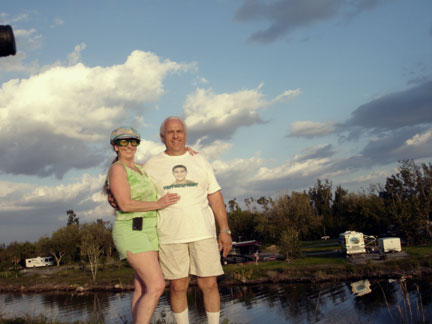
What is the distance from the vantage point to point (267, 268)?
3584cm

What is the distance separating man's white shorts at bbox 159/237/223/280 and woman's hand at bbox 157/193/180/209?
43 centimetres

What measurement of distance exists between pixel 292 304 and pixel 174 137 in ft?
74.9

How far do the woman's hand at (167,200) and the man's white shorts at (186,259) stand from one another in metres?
0.43

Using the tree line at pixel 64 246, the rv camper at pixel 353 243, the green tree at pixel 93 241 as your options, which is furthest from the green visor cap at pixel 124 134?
Result: the tree line at pixel 64 246

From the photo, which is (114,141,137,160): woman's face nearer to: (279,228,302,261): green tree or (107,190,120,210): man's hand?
(107,190,120,210): man's hand

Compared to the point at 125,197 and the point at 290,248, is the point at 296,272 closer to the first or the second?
the point at 290,248

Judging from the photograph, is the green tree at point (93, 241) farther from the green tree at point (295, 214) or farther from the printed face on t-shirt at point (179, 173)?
the printed face on t-shirt at point (179, 173)

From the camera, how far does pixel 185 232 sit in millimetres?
3996

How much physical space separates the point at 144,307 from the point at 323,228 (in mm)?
60537

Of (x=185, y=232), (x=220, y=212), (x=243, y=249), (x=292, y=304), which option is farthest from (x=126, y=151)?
(x=243, y=249)

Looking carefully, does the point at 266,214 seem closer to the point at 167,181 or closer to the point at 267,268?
the point at 267,268

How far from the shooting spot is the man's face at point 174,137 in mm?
4309

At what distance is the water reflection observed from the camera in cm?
2127

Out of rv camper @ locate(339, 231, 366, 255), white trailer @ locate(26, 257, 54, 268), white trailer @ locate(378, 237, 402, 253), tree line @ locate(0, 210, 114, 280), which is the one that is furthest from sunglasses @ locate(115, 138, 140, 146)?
white trailer @ locate(26, 257, 54, 268)
